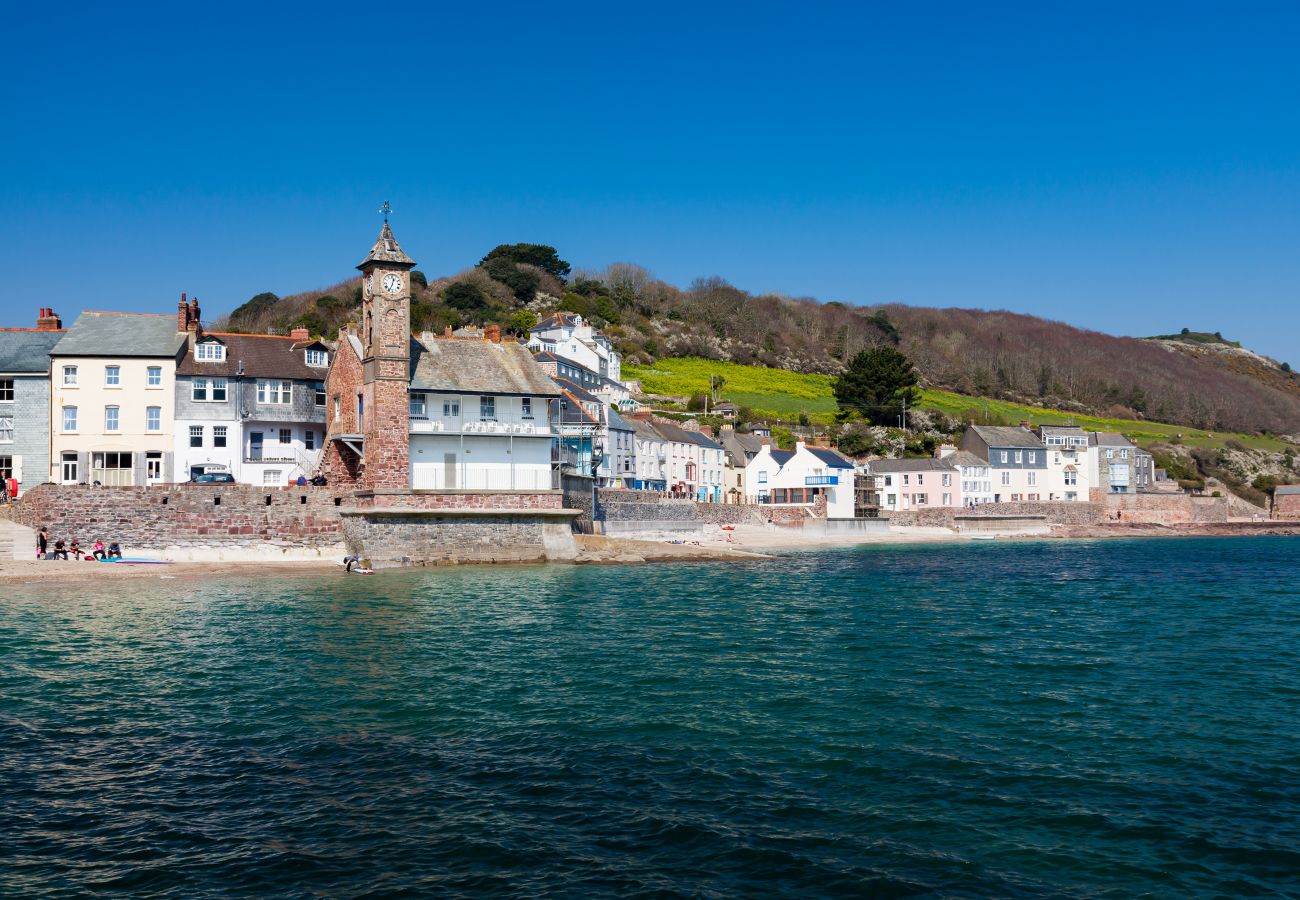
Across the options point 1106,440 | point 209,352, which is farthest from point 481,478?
point 1106,440

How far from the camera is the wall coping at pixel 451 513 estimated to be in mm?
46250

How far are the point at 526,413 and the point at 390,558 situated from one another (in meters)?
9.82

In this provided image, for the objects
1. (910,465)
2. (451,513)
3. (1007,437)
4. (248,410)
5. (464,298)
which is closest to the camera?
(451,513)

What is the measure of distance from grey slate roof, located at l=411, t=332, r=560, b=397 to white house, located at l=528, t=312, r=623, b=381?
51.4m

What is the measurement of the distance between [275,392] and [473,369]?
35.2ft

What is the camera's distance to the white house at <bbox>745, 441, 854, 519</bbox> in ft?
288

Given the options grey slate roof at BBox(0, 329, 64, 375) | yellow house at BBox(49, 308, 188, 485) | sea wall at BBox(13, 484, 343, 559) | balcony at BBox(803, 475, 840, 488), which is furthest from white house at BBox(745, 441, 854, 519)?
grey slate roof at BBox(0, 329, 64, 375)

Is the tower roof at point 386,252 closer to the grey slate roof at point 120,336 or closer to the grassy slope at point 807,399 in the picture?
the grey slate roof at point 120,336

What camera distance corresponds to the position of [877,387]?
368 feet

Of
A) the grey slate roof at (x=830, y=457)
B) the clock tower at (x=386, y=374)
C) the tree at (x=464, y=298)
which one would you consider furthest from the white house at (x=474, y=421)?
the tree at (x=464, y=298)

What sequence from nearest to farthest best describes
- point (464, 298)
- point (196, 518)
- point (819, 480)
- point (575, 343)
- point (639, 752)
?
point (639, 752)
point (196, 518)
point (819, 480)
point (575, 343)
point (464, 298)

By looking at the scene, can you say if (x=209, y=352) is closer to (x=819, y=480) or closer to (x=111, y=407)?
(x=111, y=407)

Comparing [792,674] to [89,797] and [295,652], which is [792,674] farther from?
[89,797]

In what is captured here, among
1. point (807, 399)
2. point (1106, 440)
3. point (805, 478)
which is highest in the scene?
point (807, 399)
